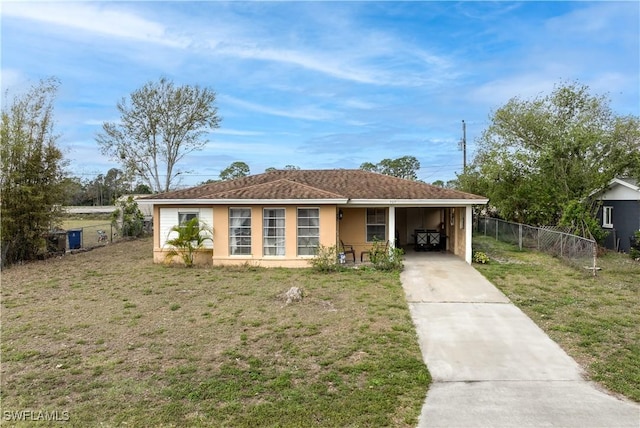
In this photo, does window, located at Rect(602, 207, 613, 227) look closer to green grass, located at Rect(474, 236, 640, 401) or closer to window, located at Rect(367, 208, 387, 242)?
green grass, located at Rect(474, 236, 640, 401)

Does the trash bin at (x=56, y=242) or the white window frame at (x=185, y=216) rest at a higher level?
the white window frame at (x=185, y=216)

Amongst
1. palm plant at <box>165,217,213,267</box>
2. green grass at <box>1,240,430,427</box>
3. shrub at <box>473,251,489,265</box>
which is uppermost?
palm plant at <box>165,217,213,267</box>

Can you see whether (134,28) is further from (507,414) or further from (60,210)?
(507,414)

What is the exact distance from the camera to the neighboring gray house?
670 inches

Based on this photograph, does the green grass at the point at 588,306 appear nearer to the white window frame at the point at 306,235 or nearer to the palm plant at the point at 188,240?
the white window frame at the point at 306,235

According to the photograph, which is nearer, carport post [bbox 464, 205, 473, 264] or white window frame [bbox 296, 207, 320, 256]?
white window frame [bbox 296, 207, 320, 256]

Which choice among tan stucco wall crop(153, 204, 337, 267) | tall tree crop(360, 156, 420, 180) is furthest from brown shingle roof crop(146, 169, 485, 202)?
tall tree crop(360, 156, 420, 180)

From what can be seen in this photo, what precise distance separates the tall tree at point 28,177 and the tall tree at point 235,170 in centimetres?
4432

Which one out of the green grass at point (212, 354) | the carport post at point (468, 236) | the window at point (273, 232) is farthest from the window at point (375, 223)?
the green grass at point (212, 354)

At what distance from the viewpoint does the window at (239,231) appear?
13.5 metres

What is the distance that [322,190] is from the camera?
46.1 ft

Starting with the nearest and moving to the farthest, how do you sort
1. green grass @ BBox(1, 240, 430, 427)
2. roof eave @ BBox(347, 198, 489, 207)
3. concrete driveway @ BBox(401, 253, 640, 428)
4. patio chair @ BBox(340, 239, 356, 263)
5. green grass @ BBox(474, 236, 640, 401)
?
concrete driveway @ BBox(401, 253, 640, 428)
green grass @ BBox(1, 240, 430, 427)
green grass @ BBox(474, 236, 640, 401)
roof eave @ BBox(347, 198, 489, 207)
patio chair @ BBox(340, 239, 356, 263)

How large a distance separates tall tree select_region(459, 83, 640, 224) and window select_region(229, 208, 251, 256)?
14514mm

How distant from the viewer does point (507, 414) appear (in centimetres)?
426
